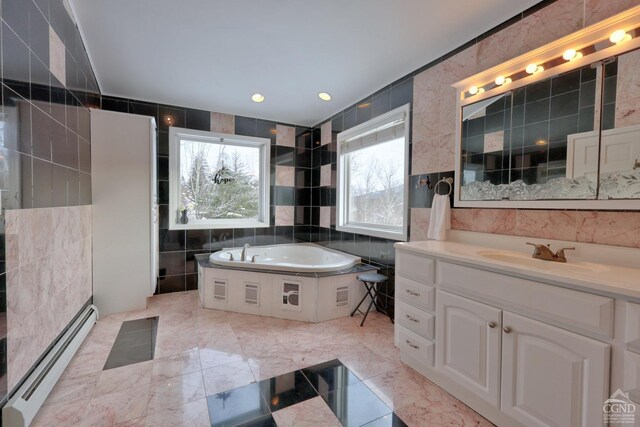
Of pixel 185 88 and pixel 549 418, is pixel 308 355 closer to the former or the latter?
pixel 549 418

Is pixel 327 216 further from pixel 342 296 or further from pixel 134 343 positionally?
pixel 134 343

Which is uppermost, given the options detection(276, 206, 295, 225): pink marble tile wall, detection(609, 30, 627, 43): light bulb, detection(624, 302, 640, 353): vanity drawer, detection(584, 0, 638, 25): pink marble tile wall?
detection(584, 0, 638, 25): pink marble tile wall

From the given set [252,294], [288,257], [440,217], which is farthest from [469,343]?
[288,257]

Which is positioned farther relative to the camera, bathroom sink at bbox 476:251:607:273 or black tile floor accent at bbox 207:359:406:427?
black tile floor accent at bbox 207:359:406:427

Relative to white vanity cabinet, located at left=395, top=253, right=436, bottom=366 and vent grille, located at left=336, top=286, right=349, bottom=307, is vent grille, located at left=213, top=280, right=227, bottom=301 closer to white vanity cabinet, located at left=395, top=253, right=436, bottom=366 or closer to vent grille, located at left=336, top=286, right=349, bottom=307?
vent grille, located at left=336, top=286, right=349, bottom=307

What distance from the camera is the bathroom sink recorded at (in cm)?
127

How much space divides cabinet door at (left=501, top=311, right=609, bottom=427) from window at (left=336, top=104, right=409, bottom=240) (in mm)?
1420

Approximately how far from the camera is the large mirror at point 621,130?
4.32 ft

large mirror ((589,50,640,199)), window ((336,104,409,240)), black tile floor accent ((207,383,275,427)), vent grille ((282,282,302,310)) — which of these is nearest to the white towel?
window ((336,104,409,240))

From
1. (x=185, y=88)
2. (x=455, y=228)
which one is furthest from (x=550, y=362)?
(x=185, y=88)

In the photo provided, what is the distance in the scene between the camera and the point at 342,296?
281 cm

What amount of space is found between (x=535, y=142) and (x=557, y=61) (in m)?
0.46

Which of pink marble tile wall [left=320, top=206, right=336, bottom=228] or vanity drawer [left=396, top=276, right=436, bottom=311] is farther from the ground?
pink marble tile wall [left=320, top=206, right=336, bottom=228]

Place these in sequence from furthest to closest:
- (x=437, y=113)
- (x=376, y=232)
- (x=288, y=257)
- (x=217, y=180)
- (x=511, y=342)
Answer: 1. (x=288, y=257)
2. (x=217, y=180)
3. (x=376, y=232)
4. (x=437, y=113)
5. (x=511, y=342)
